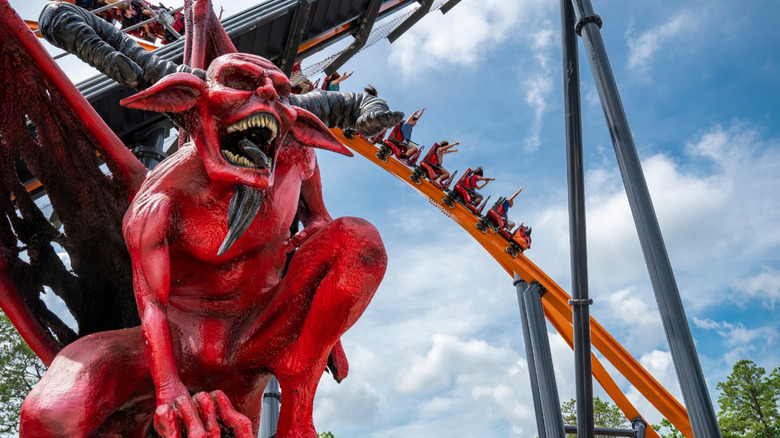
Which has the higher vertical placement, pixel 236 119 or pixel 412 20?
pixel 412 20

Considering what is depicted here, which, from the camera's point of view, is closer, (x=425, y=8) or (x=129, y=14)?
(x=425, y=8)

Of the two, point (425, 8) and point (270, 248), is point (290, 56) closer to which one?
point (425, 8)

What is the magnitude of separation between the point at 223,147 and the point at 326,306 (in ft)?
1.66

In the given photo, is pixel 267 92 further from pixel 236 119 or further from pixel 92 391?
pixel 92 391

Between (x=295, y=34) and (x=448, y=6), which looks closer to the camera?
(x=295, y=34)

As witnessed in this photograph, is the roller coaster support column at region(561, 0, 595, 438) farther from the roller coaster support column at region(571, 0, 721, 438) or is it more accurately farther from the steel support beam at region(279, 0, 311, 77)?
the steel support beam at region(279, 0, 311, 77)

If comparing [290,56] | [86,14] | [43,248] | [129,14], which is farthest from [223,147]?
[129,14]

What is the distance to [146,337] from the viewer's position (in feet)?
5.41

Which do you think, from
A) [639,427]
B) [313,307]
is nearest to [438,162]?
[639,427]

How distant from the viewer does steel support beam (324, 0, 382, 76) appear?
17.8ft

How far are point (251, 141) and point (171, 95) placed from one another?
255 millimetres

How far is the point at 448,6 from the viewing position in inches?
264

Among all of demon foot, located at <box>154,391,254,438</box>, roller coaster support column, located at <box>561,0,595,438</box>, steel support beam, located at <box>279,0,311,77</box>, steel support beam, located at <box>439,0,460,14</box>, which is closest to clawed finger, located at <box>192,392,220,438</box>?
demon foot, located at <box>154,391,254,438</box>

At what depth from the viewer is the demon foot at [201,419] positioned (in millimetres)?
1438
